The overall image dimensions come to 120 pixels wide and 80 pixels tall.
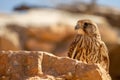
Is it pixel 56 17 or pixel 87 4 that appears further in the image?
pixel 87 4

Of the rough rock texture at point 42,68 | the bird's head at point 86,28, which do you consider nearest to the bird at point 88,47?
the bird's head at point 86,28

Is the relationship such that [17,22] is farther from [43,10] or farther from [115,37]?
[115,37]

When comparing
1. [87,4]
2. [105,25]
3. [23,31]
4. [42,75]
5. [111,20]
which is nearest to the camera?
[42,75]

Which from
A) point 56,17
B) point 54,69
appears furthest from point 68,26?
point 54,69

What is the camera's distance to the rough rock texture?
15.5 ft

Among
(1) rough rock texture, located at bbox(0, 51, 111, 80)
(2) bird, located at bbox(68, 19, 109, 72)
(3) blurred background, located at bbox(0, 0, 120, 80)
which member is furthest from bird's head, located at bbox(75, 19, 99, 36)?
(3) blurred background, located at bbox(0, 0, 120, 80)

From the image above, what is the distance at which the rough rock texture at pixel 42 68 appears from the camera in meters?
4.71

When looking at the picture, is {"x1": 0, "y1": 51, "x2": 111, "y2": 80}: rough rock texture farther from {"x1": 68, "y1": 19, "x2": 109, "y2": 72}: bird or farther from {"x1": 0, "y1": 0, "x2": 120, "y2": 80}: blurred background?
{"x1": 0, "y1": 0, "x2": 120, "y2": 80}: blurred background

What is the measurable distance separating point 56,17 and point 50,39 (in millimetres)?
1392

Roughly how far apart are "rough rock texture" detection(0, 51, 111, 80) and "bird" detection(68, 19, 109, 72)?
1.82 metres

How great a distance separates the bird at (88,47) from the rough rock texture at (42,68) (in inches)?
71.6

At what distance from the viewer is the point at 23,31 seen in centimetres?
2092

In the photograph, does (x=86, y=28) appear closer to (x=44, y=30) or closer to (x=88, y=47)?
(x=88, y=47)

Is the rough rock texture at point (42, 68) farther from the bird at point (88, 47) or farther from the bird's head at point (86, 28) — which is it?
the bird's head at point (86, 28)
